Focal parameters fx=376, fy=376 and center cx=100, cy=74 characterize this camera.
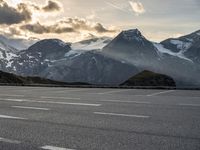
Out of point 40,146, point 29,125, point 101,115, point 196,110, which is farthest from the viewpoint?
point 196,110

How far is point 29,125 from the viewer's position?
35.2 feet

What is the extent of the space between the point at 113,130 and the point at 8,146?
285 cm

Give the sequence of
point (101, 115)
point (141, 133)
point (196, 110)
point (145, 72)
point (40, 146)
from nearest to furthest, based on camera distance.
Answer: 1. point (40, 146)
2. point (141, 133)
3. point (101, 115)
4. point (196, 110)
5. point (145, 72)

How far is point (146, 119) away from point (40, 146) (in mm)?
4615

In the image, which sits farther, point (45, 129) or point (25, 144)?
point (45, 129)

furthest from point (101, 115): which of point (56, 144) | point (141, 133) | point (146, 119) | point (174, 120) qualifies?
point (56, 144)

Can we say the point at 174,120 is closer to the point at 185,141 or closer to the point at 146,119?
the point at 146,119

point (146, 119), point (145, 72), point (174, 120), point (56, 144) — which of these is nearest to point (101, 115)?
point (146, 119)

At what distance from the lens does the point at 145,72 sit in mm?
120000

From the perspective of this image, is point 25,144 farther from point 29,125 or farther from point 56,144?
point 29,125

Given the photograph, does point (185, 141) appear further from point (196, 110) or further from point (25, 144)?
point (196, 110)

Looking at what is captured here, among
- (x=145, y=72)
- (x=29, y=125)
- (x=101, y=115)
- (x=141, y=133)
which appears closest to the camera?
(x=141, y=133)

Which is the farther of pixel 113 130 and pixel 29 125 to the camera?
pixel 29 125

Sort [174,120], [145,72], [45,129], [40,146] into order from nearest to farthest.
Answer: [40,146], [45,129], [174,120], [145,72]
